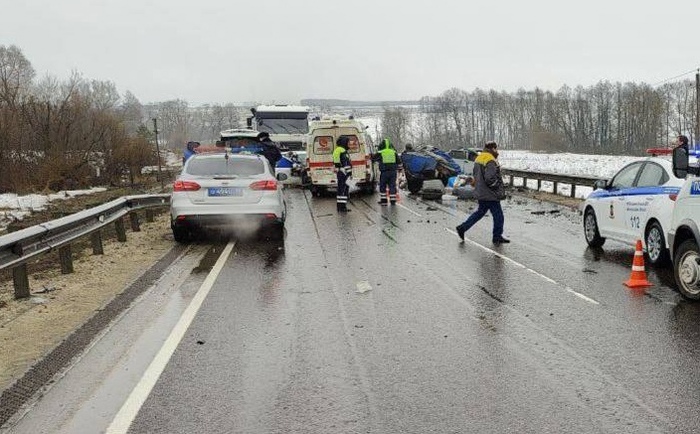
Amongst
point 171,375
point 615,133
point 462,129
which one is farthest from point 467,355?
point 462,129

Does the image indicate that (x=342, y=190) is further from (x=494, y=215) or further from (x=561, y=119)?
(x=561, y=119)

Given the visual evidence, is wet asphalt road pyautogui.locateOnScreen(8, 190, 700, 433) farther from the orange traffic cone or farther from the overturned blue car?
the overturned blue car

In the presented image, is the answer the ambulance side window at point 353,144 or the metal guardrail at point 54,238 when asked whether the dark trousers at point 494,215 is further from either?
the ambulance side window at point 353,144

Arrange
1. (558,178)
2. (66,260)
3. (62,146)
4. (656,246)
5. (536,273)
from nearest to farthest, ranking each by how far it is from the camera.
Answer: (536,273)
(656,246)
(66,260)
(558,178)
(62,146)

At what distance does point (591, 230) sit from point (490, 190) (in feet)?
6.08

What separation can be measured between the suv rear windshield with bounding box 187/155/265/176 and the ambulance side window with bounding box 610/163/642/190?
6.04 m

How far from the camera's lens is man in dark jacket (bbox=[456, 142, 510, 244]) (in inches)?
447

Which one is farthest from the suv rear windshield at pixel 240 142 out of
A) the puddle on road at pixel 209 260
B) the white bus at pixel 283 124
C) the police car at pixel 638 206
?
the police car at pixel 638 206

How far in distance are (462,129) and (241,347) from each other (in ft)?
503

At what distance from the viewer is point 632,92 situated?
12356 centimetres

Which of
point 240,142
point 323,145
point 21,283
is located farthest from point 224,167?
point 240,142

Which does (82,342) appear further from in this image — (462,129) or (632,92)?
(462,129)

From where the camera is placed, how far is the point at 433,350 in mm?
5281

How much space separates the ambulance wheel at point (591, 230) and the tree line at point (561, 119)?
100.0 meters
